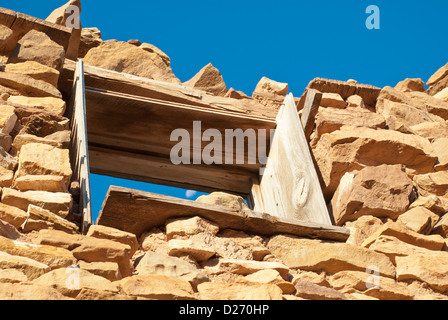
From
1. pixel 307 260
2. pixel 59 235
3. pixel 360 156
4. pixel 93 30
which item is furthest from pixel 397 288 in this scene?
pixel 93 30

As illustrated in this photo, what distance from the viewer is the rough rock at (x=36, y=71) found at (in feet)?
Answer: 14.3

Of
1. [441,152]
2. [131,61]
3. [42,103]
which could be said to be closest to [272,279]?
[42,103]

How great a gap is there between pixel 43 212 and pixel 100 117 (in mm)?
1978

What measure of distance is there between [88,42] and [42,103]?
2.36 meters

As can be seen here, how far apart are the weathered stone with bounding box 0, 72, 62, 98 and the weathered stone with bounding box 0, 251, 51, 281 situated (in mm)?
1955

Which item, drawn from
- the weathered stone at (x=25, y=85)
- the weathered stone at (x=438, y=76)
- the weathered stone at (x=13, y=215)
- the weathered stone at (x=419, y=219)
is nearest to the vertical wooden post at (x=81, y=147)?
the weathered stone at (x=25, y=85)

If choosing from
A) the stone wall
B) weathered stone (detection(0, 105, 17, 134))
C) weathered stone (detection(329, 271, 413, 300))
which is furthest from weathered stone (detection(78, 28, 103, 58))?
weathered stone (detection(329, 271, 413, 300))

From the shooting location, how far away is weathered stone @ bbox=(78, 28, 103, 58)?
6252mm

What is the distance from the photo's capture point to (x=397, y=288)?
306cm

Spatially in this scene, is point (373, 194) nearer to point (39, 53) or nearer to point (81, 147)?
point (81, 147)

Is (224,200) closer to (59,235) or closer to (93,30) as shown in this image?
(59,235)

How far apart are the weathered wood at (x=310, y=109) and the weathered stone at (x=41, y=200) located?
A: 244 centimetres

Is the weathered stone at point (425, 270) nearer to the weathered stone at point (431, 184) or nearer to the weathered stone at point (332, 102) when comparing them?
the weathered stone at point (431, 184)

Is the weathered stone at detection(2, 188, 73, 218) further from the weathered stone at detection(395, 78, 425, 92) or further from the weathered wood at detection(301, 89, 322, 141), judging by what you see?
the weathered stone at detection(395, 78, 425, 92)
